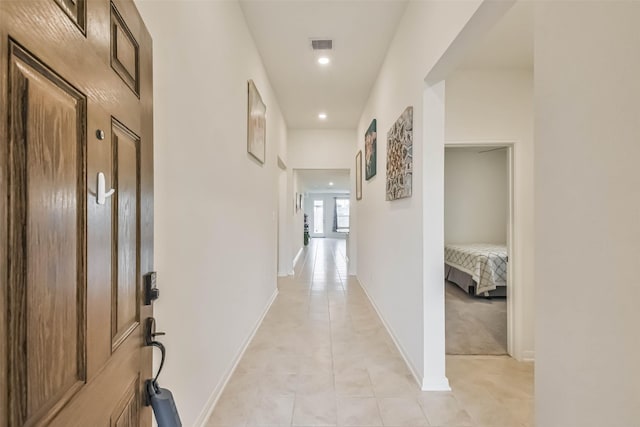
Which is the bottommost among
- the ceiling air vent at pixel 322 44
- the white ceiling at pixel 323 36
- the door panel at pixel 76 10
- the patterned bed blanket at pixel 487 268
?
the patterned bed blanket at pixel 487 268

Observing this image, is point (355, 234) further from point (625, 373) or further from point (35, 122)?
point (35, 122)

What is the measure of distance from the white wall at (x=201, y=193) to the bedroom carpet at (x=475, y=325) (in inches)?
79.6

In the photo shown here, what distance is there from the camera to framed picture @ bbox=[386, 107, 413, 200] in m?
2.40

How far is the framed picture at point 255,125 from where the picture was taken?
2.88 m

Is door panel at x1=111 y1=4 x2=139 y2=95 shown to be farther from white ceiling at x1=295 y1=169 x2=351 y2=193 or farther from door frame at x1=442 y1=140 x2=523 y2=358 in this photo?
white ceiling at x1=295 y1=169 x2=351 y2=193

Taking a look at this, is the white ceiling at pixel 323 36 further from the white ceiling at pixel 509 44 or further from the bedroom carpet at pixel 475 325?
the bedroom carpet at pixel 475 325

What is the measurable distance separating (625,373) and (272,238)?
12.5ft

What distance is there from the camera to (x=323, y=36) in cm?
297

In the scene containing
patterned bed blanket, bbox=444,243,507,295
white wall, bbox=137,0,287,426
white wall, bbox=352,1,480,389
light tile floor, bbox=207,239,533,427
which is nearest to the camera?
white wall, bbox=137,0,287,426

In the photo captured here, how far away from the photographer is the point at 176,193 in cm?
147

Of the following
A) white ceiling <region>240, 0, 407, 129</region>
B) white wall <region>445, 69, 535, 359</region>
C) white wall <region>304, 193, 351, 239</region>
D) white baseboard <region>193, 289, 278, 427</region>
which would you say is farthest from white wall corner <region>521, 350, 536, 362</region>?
white wall <region>304, 193, 351, 239</region>

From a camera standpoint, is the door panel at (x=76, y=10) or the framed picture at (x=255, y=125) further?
the framed picture at (x=255, y=125)

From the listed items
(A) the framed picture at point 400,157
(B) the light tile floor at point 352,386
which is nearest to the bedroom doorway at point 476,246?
(B) the light tile floor at point 352,386

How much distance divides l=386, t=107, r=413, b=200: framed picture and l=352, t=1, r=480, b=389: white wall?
2.9 inches
